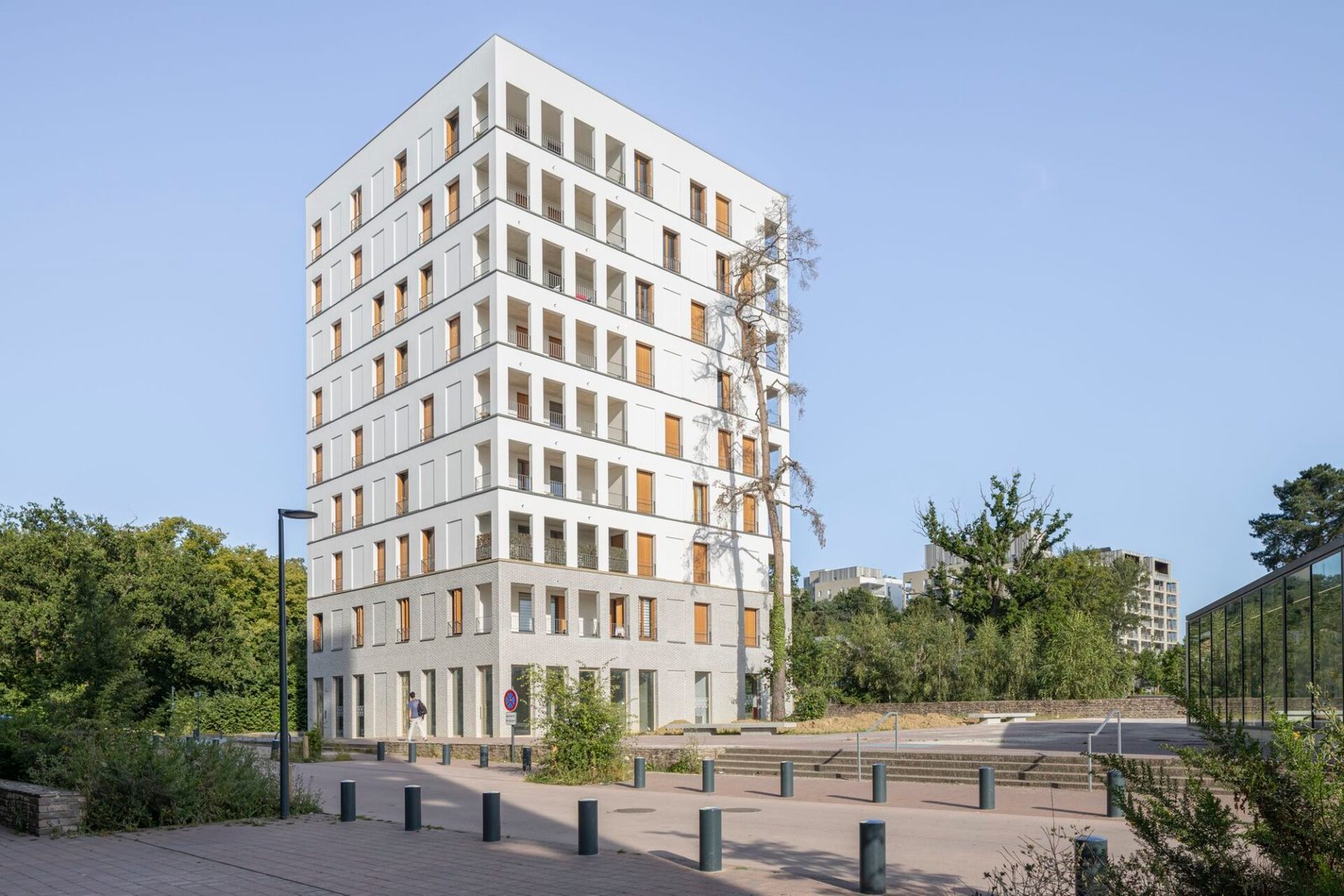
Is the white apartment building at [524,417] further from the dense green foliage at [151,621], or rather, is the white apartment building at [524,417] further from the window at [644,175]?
the dense green foliage at [151,621]

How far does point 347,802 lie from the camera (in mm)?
17078

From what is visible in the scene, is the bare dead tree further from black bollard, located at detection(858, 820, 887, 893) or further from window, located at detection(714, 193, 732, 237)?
black bollard, located at detection(858, 820, 887, 893)

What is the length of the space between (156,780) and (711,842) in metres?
8.69

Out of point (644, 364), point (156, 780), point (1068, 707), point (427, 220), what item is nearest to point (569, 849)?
point (156, 780)

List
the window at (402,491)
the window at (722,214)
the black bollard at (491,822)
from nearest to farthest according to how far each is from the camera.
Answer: the black bollard at (491,822)
the window at (402,491)
the window at (722,214)

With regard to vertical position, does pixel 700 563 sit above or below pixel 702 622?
above

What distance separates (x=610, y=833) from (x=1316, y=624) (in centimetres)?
1160

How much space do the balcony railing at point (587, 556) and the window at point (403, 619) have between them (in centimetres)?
748

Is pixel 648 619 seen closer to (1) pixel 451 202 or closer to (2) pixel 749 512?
(2) pixel 749 512

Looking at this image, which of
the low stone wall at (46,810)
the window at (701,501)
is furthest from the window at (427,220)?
the low stone wall at (46,810)

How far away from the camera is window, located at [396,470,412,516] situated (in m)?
50.3

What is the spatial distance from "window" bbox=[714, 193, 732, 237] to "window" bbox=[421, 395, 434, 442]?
1612 cm

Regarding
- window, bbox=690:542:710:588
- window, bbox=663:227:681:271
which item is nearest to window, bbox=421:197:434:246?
window, bbox=663:227:681:271

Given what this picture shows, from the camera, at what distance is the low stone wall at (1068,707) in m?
41.9
